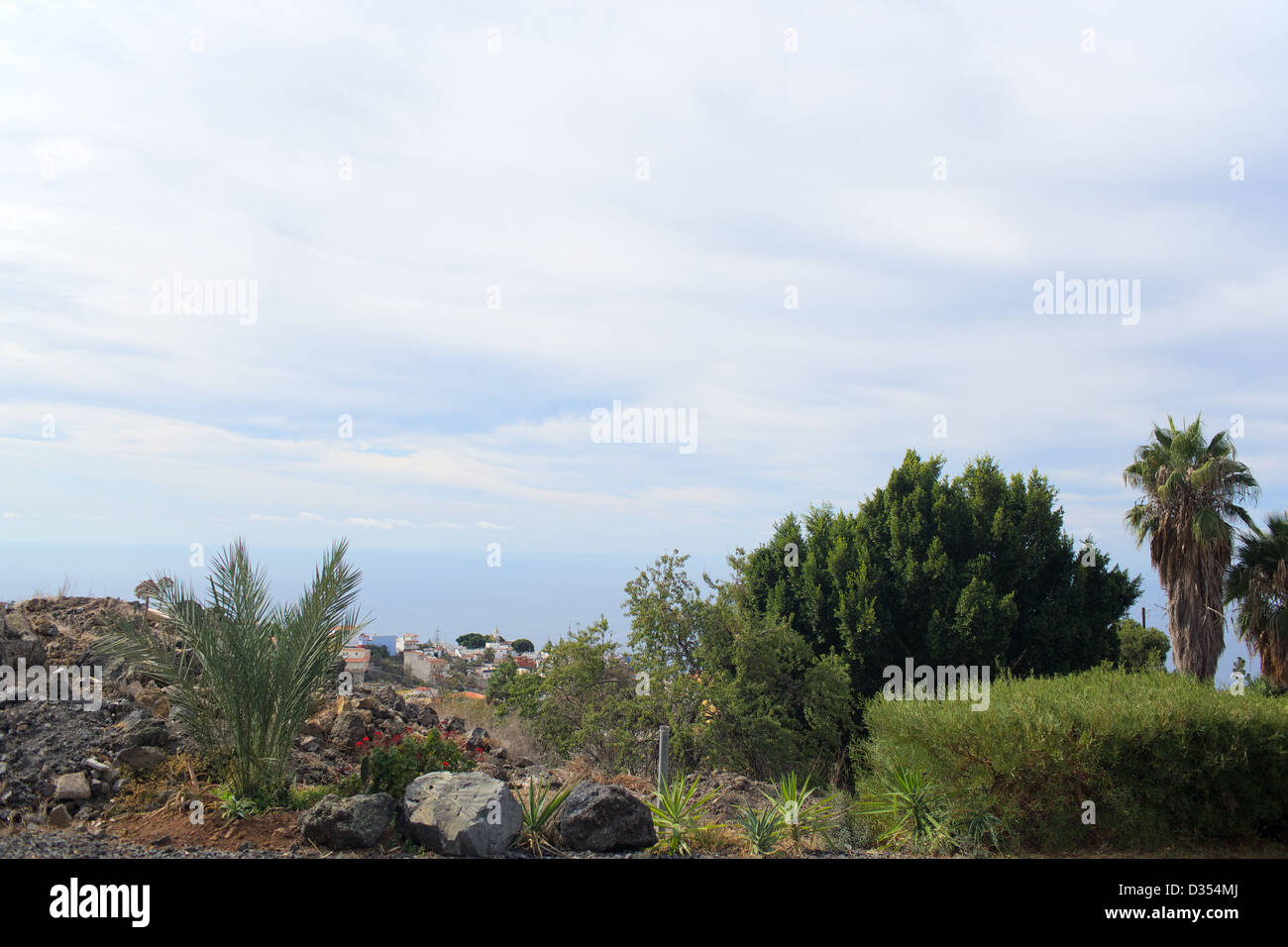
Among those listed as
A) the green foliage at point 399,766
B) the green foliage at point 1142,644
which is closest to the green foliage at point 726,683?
the green foliage at point 399,766

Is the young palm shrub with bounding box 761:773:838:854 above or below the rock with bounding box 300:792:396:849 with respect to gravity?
below

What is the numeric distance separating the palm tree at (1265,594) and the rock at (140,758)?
2036cm

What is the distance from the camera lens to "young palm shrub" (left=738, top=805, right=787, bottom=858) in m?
7.34

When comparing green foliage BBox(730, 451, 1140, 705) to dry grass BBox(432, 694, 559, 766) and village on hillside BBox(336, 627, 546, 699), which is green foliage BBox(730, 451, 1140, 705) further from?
village on hillside BBox(336, 627, 546, 699)

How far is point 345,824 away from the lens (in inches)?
262

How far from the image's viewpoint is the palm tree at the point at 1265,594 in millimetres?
17516

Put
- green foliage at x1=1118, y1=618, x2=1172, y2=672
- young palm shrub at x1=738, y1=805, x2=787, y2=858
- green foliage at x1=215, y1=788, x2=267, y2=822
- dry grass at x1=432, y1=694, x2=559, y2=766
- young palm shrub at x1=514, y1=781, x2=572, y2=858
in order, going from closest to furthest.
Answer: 1. young palm shrub at x1=514, y1=781, x2=572, y2=858
2. green foliage at x1=215, y1=788, x2=267, y2=822
3. young palm shrub at x1=738, y1=805, x2=787, y2=858
4. dry grass at x1=432, y1=694, x2=559, y2=766
5. green foliage at x1=1118, y1=618, x2=1172, y2=672

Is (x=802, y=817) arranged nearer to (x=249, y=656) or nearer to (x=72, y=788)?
(x=249, y=656)

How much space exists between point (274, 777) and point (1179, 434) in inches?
837

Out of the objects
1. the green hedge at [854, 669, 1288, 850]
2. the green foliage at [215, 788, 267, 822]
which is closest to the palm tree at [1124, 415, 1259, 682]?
the green hedge at [854, 669, 1288, 850]

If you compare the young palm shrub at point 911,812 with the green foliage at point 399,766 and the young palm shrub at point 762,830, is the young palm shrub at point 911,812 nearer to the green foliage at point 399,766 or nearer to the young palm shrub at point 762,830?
the young palm shrub at point 762,830

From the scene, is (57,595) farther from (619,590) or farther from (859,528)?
(859,528)

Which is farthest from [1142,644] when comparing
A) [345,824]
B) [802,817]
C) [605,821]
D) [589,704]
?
[345,824]

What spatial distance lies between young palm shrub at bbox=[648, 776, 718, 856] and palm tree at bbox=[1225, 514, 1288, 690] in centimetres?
1589
